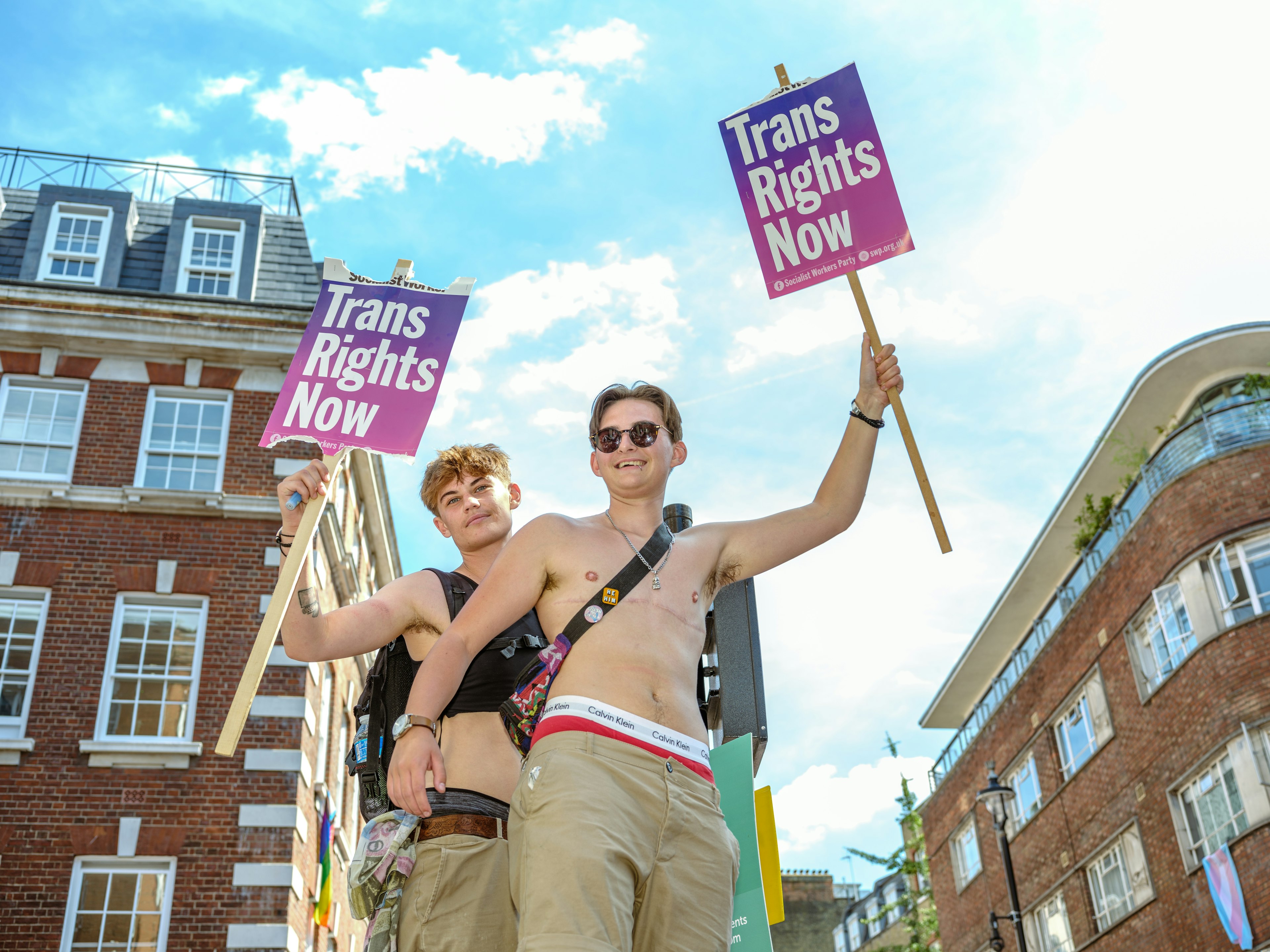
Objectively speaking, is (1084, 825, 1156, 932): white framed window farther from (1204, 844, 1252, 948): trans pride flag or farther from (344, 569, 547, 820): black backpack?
(344, 569, 547, 820): black backpack

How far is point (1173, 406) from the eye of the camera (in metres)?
28.0

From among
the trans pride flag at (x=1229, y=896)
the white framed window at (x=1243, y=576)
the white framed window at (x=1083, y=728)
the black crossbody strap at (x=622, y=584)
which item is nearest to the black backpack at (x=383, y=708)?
the black crossbody strap at (x=622, y=584)

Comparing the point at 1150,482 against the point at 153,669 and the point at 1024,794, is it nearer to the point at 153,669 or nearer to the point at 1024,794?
the point at 1024,794

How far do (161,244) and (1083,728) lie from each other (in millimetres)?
22635

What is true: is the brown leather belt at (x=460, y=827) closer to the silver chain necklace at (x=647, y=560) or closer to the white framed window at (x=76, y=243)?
the silver chain necklace at (x=647, y=560)

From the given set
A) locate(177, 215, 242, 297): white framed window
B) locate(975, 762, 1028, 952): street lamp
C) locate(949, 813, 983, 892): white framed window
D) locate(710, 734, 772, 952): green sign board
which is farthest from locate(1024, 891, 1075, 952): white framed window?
locate(710, 734, 772, 952): green sign board

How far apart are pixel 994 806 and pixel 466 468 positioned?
18.0 m

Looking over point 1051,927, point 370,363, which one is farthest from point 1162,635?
point 370,363

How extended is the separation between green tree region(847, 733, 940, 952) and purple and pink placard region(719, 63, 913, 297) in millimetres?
40952

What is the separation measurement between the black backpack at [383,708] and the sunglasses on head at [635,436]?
725mm

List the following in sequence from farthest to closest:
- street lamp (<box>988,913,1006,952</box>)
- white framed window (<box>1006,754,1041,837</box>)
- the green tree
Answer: the green tree
white framed window (<box>1006,754,1041,837</box>)
street lamp (<box>988,913,1006,952</box>)

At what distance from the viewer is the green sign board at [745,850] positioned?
4.94m

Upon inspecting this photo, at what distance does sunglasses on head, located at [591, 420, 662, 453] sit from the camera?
386cm

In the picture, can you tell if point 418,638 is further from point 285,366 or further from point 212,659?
point 285,366
